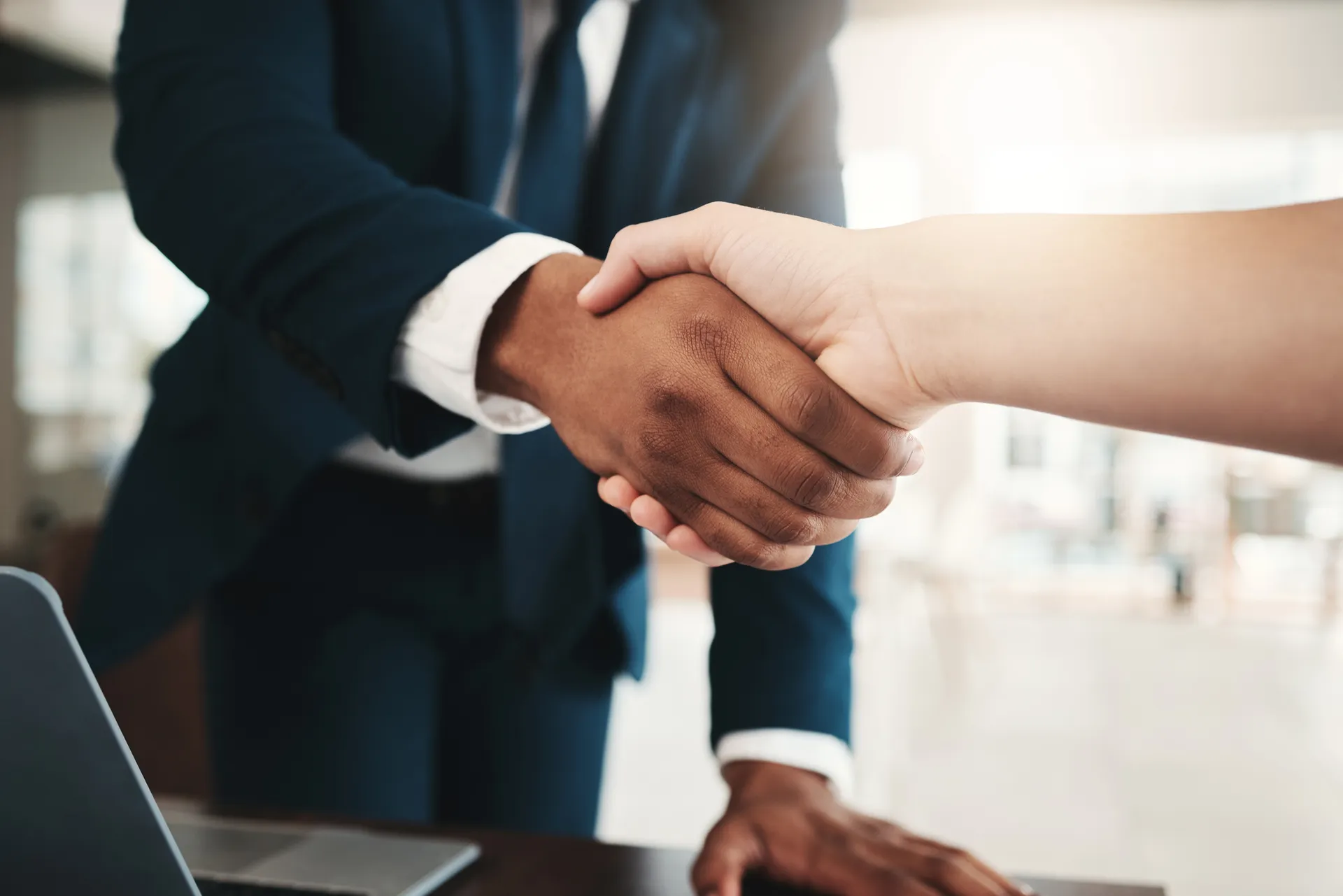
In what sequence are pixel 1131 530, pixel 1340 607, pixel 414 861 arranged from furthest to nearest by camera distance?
1. pixel 1131 530
2. pixel 1340 607
3. pixel 414 861

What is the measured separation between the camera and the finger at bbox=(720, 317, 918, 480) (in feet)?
1.27

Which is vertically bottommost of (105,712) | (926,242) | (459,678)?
(459,678)

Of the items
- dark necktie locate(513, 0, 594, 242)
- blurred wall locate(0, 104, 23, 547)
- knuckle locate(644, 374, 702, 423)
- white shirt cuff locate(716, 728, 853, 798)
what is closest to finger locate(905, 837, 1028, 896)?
white shirt cuff locate(716, 728, 853, 798)

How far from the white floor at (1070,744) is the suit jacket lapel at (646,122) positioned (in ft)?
0.95

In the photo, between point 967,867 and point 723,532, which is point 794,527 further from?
point 967,867

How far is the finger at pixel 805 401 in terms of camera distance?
0.39 meters

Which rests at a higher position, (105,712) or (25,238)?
(25,238)

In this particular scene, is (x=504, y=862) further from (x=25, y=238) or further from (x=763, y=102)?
A: (x=25, y=238)

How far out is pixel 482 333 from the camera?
419mm

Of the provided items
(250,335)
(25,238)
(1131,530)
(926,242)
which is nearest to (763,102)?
(926,242)

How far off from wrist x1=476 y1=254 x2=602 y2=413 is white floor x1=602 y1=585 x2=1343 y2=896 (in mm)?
299

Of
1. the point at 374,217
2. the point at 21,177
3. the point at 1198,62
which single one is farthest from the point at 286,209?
the point at 1198,62

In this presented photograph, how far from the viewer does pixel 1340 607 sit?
382 cm

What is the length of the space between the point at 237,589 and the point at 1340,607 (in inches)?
165
